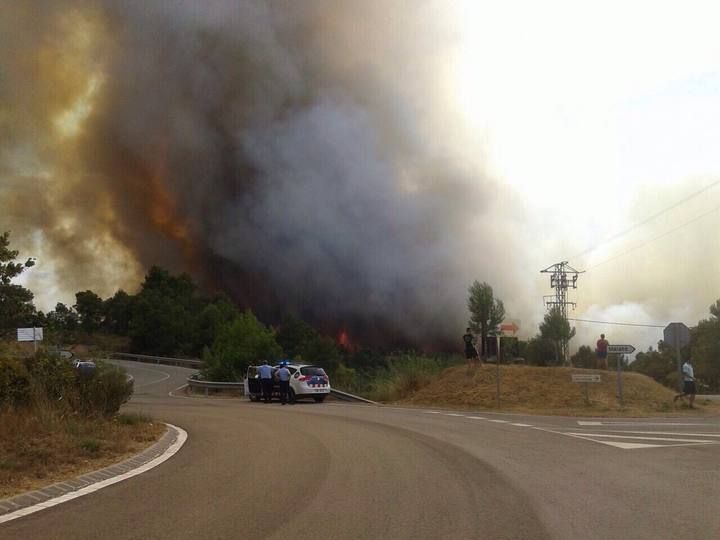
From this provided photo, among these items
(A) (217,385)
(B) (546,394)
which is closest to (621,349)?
(B) (546,394)

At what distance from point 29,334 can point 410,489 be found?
11446mm

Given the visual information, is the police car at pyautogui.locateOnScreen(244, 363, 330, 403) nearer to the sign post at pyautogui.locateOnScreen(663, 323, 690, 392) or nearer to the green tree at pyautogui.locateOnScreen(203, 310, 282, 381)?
the green tree at pyautogui.locateOnScreen(203, 310, 282, 381)

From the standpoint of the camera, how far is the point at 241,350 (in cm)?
3775

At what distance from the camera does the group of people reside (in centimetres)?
2636

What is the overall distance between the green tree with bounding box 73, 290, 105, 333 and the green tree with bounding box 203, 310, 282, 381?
6827 cm

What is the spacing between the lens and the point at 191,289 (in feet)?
338

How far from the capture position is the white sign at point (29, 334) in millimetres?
15063

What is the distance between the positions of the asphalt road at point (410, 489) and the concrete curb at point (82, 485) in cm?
24

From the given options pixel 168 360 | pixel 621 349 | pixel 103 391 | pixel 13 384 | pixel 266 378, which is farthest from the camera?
pixel 168 360

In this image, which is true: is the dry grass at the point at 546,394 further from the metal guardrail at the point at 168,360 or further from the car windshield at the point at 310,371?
the metal guardrail at the point at 168,360

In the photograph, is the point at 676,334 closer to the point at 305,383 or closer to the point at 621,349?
the point at 621,349

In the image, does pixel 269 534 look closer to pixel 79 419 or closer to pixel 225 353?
pixel 79 419

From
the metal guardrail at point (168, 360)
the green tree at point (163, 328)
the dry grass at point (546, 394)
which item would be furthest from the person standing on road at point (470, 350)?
the green tree at point (163, 328)

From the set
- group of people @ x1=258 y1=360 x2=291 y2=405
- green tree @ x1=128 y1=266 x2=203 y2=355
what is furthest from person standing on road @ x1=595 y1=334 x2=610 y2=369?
green tree @ x1=128 y1=266 x2=203 y2=355
